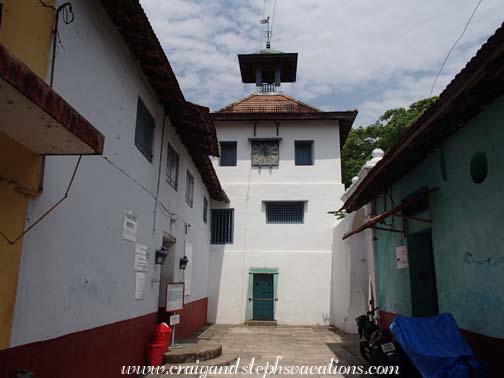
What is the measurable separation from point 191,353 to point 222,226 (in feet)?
26.0

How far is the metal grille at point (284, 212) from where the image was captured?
14880 millimetres

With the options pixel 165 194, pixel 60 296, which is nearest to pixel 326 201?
pixel 165 194

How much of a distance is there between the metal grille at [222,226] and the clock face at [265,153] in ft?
6.95

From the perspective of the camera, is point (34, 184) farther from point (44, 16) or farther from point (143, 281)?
point (143, 281)

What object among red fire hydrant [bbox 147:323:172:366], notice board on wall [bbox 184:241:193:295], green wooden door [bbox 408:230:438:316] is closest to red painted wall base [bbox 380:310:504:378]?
green wooden door [bbox 408:230:438:316]

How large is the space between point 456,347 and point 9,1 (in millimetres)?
5641

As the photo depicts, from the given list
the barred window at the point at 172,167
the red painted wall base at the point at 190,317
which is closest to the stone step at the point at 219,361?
the red painted wall base at the point at 190,317

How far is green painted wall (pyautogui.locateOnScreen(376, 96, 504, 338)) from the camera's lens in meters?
4.54

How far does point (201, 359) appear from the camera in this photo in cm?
733

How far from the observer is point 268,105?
17.0 m

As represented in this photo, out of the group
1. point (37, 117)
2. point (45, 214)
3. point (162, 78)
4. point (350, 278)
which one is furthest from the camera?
point (350, 278)

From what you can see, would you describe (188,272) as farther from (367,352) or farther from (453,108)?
(453,108)

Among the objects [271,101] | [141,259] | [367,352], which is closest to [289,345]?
[367,352]

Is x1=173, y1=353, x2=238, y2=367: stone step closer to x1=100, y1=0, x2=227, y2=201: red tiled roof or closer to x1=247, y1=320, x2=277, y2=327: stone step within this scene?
x1=100, y1=0, x2=227, y2=201: red tiled roof
